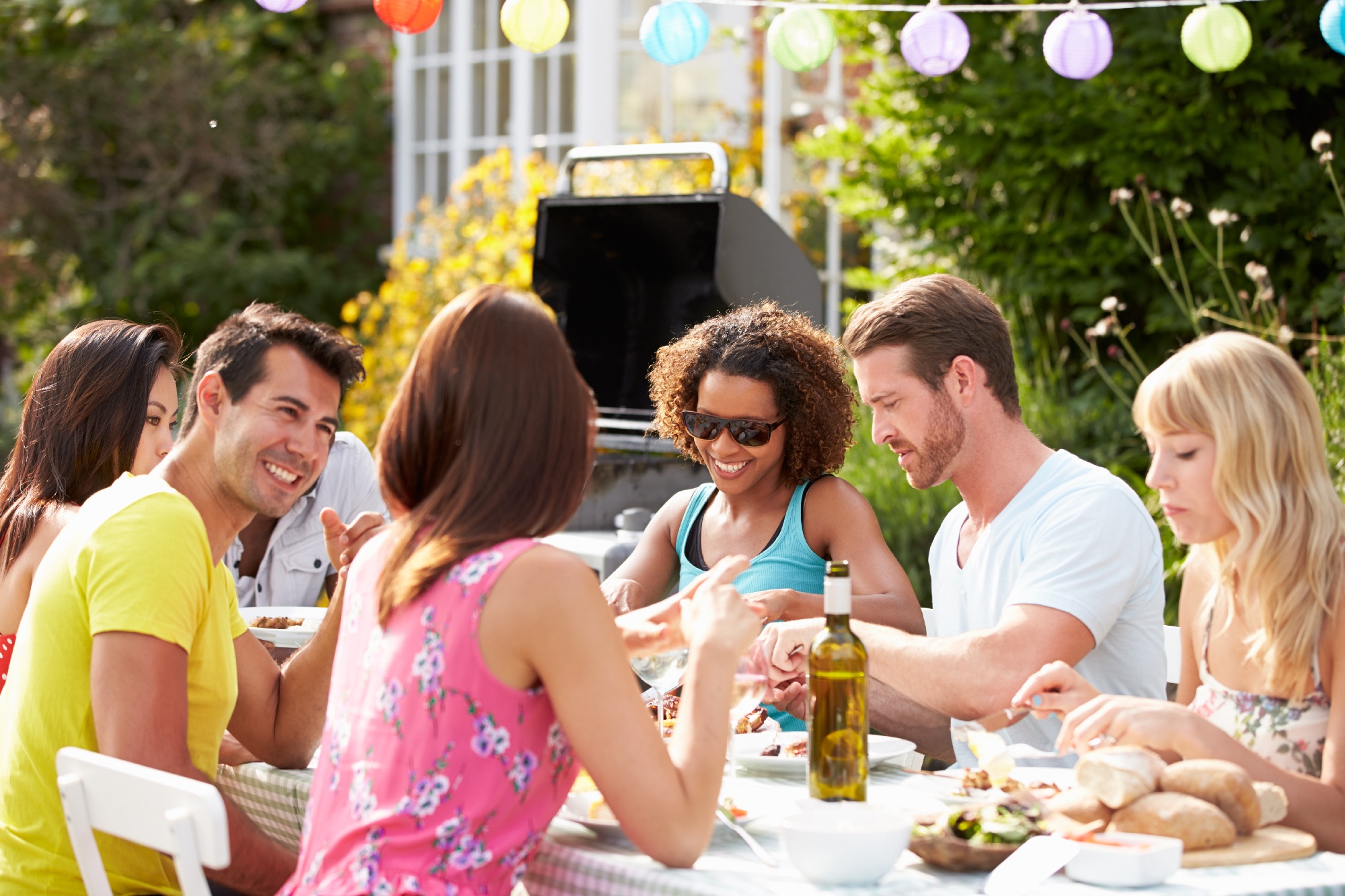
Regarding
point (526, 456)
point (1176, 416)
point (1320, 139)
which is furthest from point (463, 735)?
point (1320, 139)

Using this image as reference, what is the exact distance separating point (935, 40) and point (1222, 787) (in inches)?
100

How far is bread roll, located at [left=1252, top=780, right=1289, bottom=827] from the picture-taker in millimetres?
1660

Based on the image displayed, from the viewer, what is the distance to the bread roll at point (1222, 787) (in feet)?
5.37

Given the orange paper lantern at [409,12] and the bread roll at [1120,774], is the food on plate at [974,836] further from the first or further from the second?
the orange paper lantern at [409,12]

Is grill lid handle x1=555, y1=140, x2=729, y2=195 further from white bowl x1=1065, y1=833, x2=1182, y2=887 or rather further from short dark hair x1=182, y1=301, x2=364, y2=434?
white bowl x1=1065, y1=833, x2=1182, y2=887

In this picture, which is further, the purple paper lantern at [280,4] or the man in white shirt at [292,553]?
the man in white shirt at [292,553]

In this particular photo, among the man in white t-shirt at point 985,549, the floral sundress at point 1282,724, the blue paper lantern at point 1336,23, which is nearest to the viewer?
the floral sundress at point 1282,724

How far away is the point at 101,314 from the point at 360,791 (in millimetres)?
9849

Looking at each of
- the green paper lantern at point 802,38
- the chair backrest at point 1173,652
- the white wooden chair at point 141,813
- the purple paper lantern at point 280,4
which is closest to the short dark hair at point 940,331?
the chair backrest at point 1173,652

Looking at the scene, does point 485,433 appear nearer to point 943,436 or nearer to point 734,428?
point 943,436

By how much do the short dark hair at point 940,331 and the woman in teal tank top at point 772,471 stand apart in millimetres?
404

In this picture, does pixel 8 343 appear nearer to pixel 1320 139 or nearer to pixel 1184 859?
pixel 1320 139

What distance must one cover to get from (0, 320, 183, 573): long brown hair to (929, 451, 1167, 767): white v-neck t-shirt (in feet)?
5.61

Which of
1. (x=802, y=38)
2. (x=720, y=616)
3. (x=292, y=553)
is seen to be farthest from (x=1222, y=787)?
(x=292, y=553)
